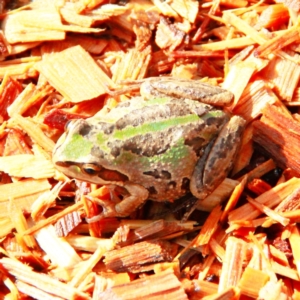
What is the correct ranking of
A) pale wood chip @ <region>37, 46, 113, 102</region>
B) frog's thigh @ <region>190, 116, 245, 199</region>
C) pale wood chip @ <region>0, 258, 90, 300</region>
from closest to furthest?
pale wood chip @ <region>0, 258, 90, 300</region> < frog's thigh @ <region>190, 116, 245, 199</region> < pale wood chip @ <region>37, 46, 113, 102</region>

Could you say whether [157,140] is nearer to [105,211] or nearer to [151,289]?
[105,211]

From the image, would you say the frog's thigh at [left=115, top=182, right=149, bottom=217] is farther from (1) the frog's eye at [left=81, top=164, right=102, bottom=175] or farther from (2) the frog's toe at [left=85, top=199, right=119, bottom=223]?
(1) the frog's eye at [left=81, top=164, right=102, bottom=175]

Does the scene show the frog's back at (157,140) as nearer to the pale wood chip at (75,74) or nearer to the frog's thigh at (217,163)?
the frog's thigh at (217,163)

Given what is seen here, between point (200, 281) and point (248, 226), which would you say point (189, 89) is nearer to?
point (248, 226)

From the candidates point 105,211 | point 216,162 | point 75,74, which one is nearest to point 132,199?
point 105,211

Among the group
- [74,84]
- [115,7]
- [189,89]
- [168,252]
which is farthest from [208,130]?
[115,7]

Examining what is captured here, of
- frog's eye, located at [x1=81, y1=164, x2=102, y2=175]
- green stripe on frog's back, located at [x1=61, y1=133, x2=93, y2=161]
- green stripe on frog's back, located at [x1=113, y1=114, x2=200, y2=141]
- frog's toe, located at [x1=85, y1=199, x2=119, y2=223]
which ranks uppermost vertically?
green stripe on frog's back, located at [x1=113, y1=114, x2=200, y2=141]

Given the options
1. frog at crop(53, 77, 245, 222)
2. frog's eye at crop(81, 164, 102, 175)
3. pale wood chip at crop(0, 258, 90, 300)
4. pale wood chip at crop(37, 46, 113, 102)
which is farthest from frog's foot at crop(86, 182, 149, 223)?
pale wood chip at crop(37, 46, 113, 102)
